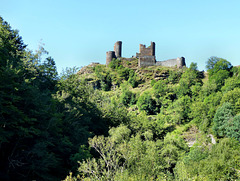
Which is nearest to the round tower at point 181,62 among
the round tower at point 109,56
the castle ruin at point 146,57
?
the castle ruin at point 146,57

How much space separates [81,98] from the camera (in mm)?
37625

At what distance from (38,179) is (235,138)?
33.6 m

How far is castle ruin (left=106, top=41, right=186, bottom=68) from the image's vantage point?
8512 cm

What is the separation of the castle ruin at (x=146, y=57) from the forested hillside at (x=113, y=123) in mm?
4122

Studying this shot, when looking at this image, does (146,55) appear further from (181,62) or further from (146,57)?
(181,62)

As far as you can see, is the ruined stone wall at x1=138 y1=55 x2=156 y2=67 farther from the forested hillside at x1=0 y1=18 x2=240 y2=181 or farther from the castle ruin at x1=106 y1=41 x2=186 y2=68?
the forested hillside at x1=0 y1=18 x2=240 y2=181

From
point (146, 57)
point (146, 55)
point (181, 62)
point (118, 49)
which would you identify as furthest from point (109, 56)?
point (181, 62)

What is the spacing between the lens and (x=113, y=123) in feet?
131

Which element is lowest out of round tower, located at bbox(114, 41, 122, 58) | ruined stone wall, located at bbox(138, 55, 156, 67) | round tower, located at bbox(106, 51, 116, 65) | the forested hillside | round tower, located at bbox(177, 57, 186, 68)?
the forested hillside

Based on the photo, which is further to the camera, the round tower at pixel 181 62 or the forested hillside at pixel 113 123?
the round tower at pixel 181 62

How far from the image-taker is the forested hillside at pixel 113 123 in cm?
1753

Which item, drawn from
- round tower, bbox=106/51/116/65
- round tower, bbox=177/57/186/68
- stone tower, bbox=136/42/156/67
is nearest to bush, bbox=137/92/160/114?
round tower, bbox=177/57/186/68

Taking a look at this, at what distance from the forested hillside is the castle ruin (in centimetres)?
412

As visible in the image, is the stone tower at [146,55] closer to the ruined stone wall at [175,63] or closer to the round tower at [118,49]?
the ruined stone wall at [175,63]
